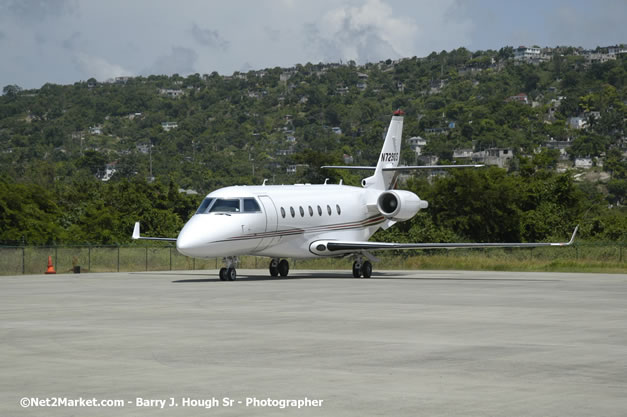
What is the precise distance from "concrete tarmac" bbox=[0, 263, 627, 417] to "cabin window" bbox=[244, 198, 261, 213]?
7040 millimetres

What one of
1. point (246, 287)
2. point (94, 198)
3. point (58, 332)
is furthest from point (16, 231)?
point (58, 332)

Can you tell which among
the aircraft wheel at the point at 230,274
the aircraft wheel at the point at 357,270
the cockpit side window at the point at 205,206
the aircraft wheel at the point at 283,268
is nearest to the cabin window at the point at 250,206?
the cockpit side window at the point at 205,206

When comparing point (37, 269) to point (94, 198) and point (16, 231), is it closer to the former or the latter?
point (16, 231)

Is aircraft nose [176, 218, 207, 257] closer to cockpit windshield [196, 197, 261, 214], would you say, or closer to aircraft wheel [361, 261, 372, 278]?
cockpit windshield [196, 197, 261, 214]

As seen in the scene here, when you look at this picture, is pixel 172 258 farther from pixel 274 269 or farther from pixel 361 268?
pixel 361 268

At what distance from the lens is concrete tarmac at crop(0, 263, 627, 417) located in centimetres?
960

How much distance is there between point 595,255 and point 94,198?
144 feet

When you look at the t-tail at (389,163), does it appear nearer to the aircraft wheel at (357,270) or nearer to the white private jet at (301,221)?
the white private jet at (301,221)

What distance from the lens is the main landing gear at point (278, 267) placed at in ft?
119

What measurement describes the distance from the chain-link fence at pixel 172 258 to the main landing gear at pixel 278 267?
9400mm

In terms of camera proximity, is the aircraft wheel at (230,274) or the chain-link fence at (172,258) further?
the chain-link fence at (172,258)

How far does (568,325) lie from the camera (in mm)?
17031

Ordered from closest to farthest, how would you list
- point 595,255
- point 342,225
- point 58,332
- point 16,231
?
point 58,332 < point 342,225 < point 595,255 < point 16,231

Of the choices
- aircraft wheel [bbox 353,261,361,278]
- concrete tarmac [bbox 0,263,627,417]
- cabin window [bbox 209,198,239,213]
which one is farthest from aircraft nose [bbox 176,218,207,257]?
aircraft wheel [bbox 353,261,361,278]
